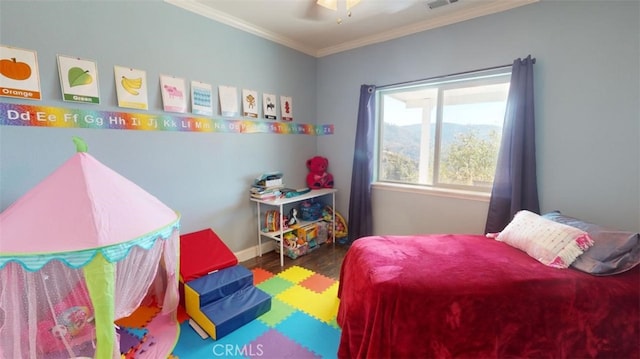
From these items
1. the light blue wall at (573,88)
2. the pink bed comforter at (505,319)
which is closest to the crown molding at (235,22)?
the light blue wall at (573,88)

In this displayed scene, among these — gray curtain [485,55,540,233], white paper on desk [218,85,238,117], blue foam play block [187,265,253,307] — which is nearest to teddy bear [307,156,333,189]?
white paper on desk [218,85,238,117]

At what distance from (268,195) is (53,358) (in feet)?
6.42

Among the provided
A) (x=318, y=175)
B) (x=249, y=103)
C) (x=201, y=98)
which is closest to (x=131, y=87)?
(x=201, y=98)

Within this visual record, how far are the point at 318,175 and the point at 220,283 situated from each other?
1.95 metres

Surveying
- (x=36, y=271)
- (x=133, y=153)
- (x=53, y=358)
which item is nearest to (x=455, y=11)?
(x=133, y=153)

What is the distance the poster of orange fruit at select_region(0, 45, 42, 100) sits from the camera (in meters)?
1.62

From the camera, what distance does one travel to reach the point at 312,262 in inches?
117

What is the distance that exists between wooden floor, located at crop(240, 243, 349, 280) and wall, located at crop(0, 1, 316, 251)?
24cm

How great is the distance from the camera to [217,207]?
2764 millimetres

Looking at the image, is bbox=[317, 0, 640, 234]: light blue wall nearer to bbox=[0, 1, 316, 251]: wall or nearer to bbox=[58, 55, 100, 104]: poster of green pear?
bbox=[0, 1, 316, 251]: wall

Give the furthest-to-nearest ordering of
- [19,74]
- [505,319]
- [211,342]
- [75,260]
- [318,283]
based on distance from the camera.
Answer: [318,283] < [211,342] < [19,74] < [505,319] < [75,260]

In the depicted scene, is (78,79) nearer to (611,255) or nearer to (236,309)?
(236,309)

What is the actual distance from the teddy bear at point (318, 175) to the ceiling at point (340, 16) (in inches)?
58.9

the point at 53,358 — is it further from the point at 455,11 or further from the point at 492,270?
the point at 455,11
